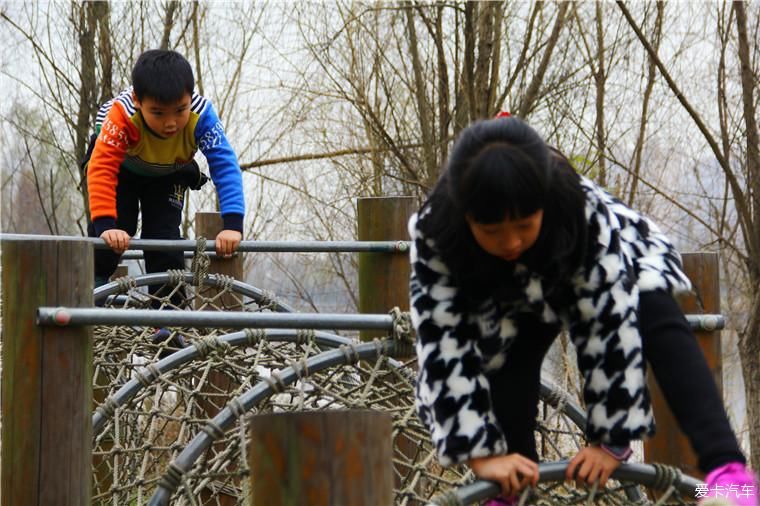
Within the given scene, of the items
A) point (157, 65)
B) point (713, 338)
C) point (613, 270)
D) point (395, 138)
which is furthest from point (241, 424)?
point (395, 138)

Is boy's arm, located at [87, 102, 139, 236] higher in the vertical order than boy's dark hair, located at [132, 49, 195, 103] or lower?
lower

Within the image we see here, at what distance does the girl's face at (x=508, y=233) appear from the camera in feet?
5.08

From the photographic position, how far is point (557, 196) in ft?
5.28

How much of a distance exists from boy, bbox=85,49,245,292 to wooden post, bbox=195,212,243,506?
0.25m

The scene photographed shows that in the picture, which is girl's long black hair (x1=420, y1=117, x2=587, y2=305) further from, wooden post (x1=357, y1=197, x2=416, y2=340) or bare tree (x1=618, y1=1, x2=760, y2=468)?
bare tree (x1=618, y1=1, x2=760, y2=468)

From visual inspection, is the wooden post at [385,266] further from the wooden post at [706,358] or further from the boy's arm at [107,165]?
the wooden post at [706,358]

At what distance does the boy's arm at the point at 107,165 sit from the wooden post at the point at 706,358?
1820 mm

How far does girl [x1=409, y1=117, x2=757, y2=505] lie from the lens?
162cm

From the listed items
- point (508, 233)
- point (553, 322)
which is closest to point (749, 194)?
point (553, 322)

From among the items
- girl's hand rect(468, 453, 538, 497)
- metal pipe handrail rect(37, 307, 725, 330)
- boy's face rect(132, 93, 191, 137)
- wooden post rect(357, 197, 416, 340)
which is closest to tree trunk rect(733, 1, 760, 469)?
wooden post rect(357, 197, 416, 340)

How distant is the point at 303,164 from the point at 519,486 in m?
4.16

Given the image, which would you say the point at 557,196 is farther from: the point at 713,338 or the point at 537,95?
the point at 537,95

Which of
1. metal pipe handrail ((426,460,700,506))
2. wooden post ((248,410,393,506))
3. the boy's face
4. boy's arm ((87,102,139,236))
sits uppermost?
the boy's face

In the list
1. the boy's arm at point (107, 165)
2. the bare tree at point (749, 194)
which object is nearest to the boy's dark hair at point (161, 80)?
the boy's arm at point (107, 165)
